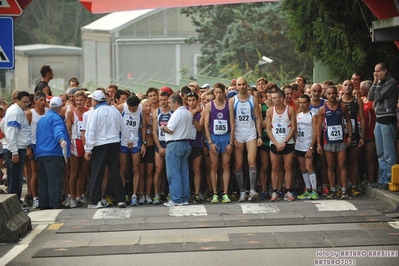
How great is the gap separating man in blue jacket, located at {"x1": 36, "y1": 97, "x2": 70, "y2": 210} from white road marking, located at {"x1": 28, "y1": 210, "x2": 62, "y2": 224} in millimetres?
661

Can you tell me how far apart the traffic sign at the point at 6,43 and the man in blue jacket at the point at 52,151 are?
11.5 feet

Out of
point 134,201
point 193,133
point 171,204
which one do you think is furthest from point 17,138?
point 193,133

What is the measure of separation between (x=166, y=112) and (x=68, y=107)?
184 centimetres

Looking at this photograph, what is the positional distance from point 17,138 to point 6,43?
3.60 m

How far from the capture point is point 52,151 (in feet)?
52.1

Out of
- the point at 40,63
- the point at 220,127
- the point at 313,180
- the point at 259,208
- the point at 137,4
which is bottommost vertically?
the point at 259,208

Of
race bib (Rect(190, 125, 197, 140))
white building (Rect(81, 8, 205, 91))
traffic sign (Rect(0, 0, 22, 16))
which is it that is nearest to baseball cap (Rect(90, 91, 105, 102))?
race bib (Rect(190, 125, 197, 140))

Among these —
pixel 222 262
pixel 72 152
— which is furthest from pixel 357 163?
pixel 222 262

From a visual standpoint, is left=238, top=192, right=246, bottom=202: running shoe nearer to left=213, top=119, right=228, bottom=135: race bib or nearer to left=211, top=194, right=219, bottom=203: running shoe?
left=211, top=194, right=219, bottom=203: running shoe

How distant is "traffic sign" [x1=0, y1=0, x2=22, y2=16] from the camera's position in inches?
498

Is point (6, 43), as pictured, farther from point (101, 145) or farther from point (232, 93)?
point (232, 93)

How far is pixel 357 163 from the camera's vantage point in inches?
670

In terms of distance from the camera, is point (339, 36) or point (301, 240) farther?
point (339, 36)

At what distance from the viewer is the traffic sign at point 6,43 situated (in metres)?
12.3
